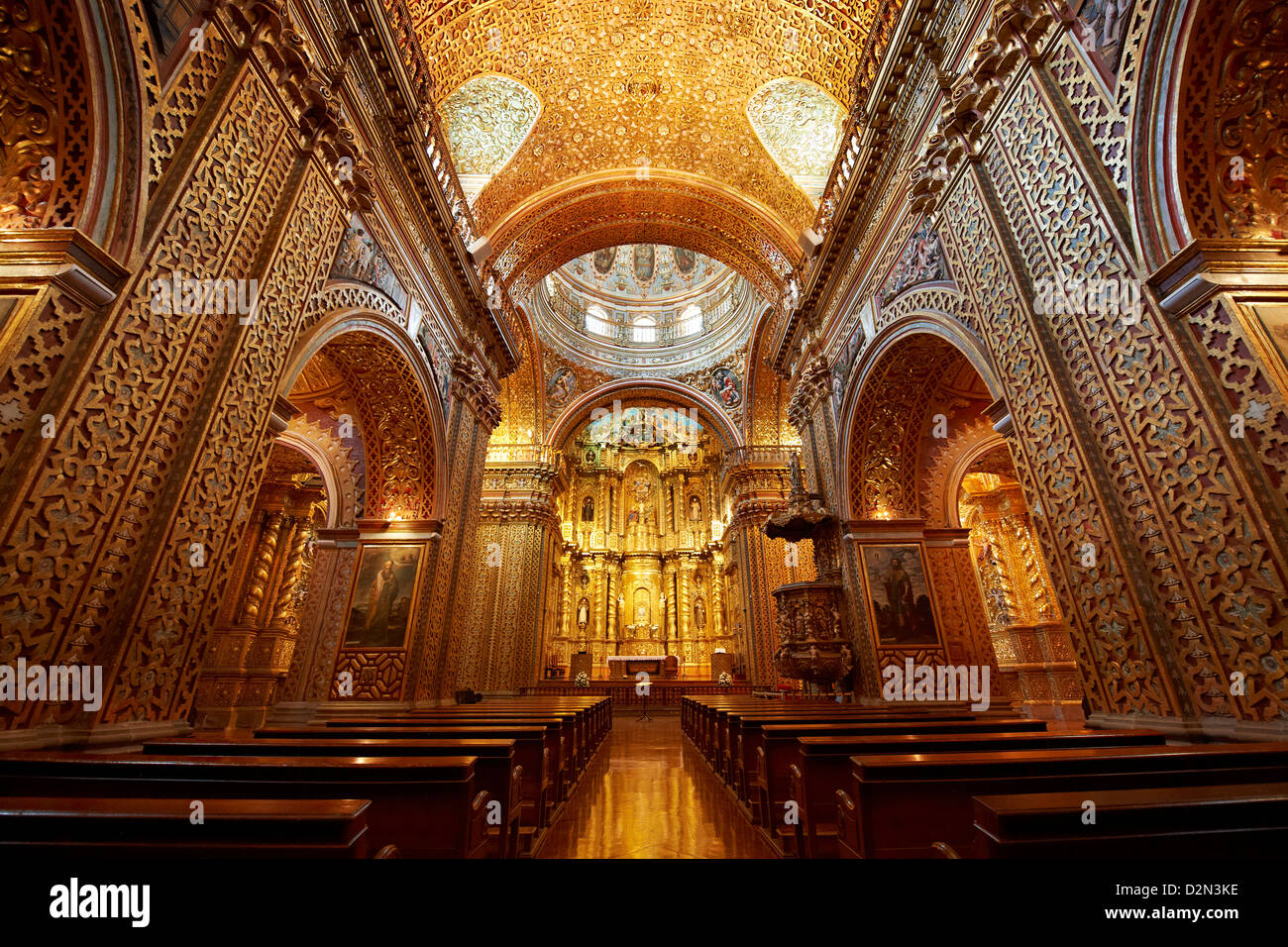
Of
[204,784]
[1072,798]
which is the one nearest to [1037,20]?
[1072,798]

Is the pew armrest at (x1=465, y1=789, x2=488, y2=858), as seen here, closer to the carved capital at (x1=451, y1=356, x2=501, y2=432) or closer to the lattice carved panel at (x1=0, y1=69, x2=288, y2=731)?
the lattice carved panel at (x1=0, y1=69, x2=288, y2=731)

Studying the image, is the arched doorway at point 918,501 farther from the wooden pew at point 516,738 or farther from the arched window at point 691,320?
the arched window at point 691,320

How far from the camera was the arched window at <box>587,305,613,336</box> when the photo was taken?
19422 millimetres

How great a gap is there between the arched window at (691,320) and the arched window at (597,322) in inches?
105

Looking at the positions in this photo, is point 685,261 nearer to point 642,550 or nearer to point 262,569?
point 642,550

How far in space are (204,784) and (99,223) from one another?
3148 mm

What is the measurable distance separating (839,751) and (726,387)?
52.7 ft

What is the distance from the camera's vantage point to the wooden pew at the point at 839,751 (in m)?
2.50

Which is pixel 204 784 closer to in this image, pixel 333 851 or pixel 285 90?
pixel 333 851

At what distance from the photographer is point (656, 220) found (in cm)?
1161

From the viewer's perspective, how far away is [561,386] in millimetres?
17891

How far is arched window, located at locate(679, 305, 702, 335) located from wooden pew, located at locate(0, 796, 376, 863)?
19.7 meters
